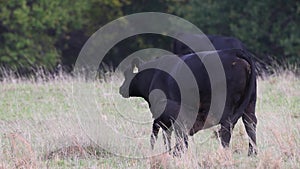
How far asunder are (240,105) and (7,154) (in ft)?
8.85

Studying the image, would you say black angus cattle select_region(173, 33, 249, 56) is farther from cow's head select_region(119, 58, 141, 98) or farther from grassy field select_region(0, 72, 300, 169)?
cow's head select_region(119, 58, 141, 98)

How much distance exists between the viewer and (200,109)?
8.04 meters

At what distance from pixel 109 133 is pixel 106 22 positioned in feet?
64.9

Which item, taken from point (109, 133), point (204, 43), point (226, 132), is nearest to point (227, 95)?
point (226, 132)

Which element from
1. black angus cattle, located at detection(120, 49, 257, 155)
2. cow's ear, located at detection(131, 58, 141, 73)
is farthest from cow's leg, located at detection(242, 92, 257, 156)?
cow's ear, located at detection(131, 58, 141, 73)

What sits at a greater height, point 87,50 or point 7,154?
point 87,50

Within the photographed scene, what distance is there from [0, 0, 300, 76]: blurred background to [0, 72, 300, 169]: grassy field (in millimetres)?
11407

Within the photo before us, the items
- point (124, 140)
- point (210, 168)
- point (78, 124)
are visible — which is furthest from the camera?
point (78, 124)

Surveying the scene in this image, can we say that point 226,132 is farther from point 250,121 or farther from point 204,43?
point 204,43

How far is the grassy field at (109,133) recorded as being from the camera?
23.4 feet

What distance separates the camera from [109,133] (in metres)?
8.56

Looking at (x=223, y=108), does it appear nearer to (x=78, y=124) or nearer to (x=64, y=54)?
(x=78, y=124)

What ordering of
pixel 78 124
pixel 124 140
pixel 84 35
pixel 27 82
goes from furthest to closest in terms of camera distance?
pixel 84 35 < pixel 27 82 < pixel 78 124 < pixel 124 140

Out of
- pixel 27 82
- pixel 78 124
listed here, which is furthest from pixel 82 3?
pixel 78 124
